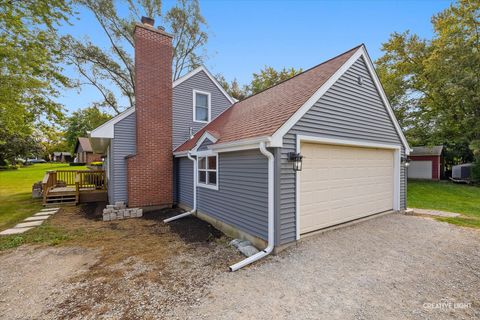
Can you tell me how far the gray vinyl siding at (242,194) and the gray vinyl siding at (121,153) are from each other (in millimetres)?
3942

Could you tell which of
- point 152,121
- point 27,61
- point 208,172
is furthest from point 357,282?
point 27,61

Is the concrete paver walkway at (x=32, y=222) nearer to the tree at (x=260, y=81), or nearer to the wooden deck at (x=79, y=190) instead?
the wooden deck at (x=79, y=190)

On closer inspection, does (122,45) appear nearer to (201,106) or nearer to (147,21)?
(147,21)

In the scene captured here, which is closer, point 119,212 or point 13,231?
point 13,231

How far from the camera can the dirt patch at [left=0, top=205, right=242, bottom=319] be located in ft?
10.2

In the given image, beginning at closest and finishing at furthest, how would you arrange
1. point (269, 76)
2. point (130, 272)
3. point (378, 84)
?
point (130, 272)
point (378, 84)
point (269, 76)

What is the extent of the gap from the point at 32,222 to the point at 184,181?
5179 mm

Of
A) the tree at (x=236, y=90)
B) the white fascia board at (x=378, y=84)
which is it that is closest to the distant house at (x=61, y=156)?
the tree at (x=236, y=90)

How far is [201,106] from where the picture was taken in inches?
423

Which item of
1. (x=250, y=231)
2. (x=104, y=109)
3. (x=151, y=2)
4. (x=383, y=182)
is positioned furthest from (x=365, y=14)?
(x=104, y=109)

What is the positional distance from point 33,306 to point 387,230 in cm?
752

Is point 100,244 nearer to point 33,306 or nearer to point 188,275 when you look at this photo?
point 33,306

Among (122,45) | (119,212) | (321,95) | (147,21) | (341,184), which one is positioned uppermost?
(122,45)

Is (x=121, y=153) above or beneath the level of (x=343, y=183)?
above
